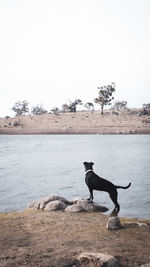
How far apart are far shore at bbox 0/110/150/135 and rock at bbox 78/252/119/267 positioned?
274 ft

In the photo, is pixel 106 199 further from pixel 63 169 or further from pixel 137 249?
pixel 63 169

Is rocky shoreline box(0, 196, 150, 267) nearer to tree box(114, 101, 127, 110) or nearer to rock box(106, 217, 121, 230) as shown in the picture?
rock box(106, 217, 121, 230)

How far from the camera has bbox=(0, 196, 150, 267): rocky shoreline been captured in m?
6.25

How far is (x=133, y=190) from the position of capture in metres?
17.8

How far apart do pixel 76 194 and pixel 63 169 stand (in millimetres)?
10434

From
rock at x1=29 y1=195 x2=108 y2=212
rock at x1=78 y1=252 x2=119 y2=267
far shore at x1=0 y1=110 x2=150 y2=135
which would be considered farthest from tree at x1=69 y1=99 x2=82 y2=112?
rock at x1=78 y1=252 x2=119 y2=267

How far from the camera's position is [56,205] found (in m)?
11.6

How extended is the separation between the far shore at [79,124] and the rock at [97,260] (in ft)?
274

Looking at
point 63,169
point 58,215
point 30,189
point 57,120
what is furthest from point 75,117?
point 58,215

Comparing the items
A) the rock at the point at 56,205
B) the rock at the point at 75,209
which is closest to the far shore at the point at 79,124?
the rock at the point at 56,205

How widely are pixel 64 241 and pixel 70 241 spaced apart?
144mm

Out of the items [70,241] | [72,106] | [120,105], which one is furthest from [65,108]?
[70,241]

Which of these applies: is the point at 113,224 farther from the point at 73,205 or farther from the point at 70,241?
the point at 73,205

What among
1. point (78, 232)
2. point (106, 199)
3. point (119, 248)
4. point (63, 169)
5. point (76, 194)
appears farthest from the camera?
point (63, 169)
